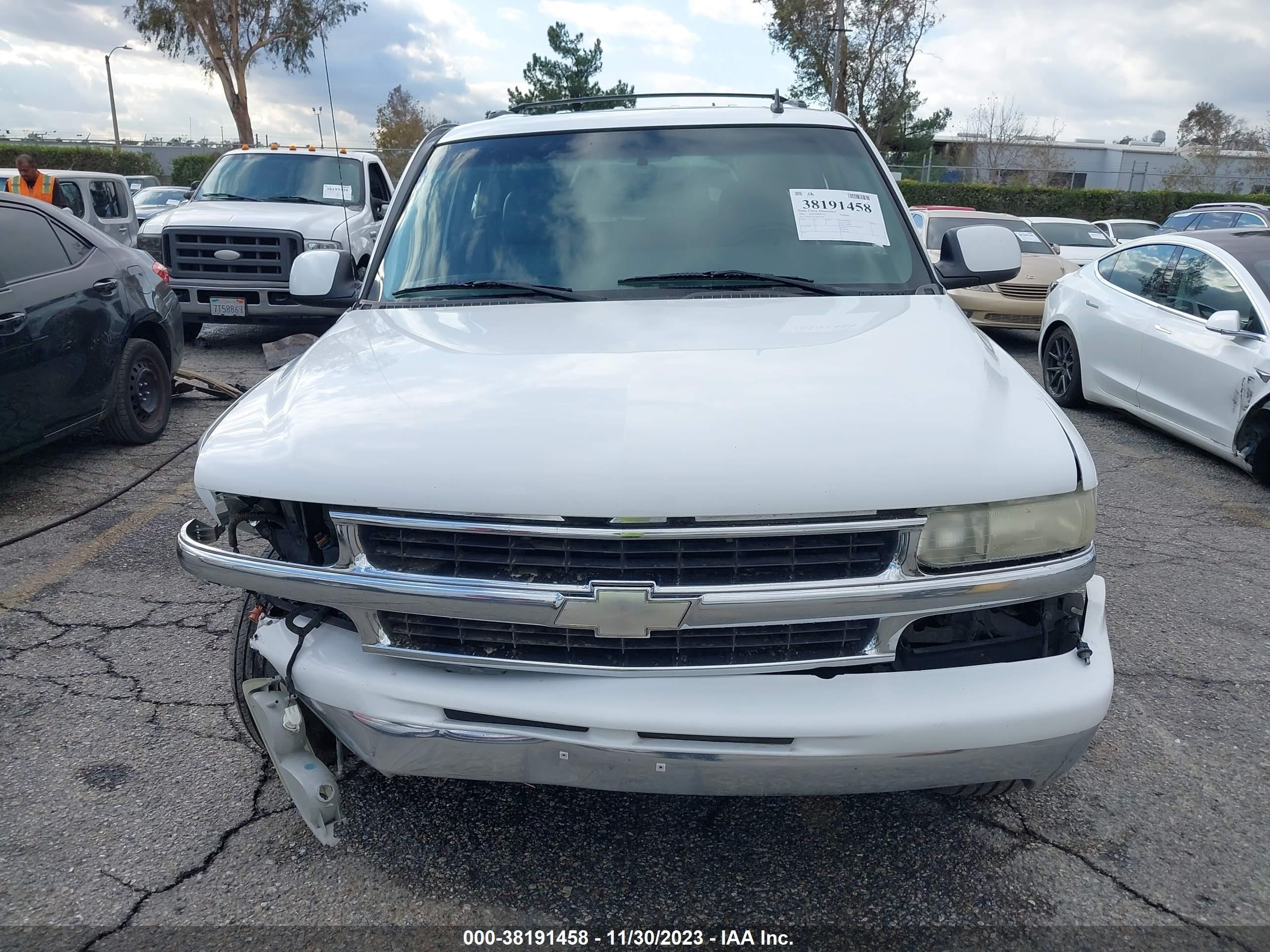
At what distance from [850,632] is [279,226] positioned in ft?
28.3

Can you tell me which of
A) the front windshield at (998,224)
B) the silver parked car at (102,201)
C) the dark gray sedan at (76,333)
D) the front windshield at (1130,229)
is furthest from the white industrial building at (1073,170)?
the dark gray sedan at (76,333)

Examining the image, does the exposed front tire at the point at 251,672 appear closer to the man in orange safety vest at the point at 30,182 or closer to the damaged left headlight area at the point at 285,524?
the damaged left headlight area at the point at 285,524

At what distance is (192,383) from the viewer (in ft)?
24.8

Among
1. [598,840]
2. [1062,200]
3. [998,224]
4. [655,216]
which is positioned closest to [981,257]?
[655,216]

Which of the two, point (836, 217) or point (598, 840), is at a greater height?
point (836, 217)

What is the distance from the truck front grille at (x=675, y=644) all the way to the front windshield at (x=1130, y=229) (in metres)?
18.6

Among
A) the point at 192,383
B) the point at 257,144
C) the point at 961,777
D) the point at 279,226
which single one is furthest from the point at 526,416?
the point at 257,144

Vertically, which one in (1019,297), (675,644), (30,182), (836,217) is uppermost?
(30,182)

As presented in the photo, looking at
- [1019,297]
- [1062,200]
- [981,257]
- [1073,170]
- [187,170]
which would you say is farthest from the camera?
[187,170]

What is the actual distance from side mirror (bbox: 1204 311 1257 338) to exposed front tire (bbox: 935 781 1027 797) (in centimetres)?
453

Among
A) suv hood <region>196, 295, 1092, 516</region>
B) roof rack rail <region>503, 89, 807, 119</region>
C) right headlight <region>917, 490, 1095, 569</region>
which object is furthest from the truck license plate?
right headlight <region>917, 490, 1095, 569</region>

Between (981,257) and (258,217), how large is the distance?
7911mm

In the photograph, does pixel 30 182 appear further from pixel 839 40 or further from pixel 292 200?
pixel 839 40

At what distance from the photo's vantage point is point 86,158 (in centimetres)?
3819
